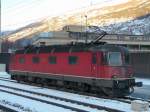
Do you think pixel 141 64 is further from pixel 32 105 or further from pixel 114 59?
pixel 32 105

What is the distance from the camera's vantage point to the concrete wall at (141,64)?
43812 millimetres

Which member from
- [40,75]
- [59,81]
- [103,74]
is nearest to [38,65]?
[40,75]

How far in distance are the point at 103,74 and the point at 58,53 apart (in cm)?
569

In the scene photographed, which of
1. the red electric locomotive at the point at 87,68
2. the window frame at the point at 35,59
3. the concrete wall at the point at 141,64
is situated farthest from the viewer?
the concrete wall at the point at 141,64

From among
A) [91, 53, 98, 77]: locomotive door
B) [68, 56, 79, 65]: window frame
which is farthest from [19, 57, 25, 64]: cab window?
[91, 53, 98, 77]: locomotive door

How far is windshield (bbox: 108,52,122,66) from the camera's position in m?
25.1

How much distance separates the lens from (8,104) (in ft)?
65.8

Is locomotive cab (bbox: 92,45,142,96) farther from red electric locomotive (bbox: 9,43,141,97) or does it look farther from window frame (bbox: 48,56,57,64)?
window frame (bbox: 48,56,57,64)

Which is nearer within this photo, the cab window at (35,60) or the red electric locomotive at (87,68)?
the red electric locomotive at (87,68)

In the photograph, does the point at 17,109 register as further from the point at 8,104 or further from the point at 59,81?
the point at 59,81

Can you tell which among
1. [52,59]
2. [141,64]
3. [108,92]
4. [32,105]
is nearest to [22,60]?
[52,59]

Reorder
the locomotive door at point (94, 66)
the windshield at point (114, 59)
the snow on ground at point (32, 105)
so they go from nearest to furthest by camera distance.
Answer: the snow on ground at point (32, 105) < the windshield at point (114, 59) < the locomotive door at point (94, 66)

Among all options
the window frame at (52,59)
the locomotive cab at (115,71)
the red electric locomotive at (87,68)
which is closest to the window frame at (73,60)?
the red electric locomotive at (87,68)

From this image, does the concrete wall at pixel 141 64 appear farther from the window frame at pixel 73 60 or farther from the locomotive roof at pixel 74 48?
the window frame at pixel 73 60
